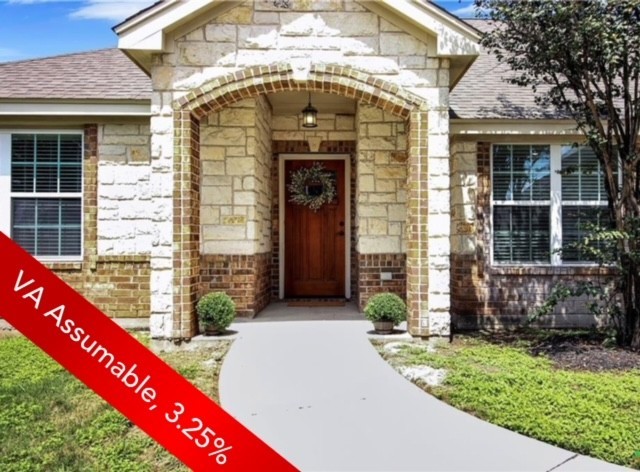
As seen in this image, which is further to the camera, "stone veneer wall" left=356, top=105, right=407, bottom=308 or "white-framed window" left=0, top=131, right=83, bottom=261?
"stone veneer wall" left=356, top=105, right=407, bottom=308

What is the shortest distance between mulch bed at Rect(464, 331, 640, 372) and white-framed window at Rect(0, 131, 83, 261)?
592 cm

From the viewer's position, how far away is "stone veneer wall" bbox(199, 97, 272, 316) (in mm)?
7219

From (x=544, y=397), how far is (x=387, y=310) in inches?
88.7

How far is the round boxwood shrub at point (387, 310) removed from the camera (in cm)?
604

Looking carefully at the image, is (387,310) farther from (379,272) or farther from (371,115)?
(371,115)

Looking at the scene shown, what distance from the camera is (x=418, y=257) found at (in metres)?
5.90

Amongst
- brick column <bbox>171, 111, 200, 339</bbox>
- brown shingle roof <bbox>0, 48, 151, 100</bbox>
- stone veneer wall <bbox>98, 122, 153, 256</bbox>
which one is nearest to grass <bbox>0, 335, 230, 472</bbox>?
brick column <bbox>171, 111, 200, 339</bbox>

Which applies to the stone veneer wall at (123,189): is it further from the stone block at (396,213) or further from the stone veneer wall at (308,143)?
the stone block at (396,213)

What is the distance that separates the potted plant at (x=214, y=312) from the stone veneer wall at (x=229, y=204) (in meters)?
1.16

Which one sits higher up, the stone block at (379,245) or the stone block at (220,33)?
the stone block at (220,33)

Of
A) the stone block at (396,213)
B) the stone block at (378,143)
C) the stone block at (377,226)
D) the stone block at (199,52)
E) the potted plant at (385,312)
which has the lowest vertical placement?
the potted plant at (385,312)

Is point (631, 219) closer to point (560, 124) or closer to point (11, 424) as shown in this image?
point (560, 124)

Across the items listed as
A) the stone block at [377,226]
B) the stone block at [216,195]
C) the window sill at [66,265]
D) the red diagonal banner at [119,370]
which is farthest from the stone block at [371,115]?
the red diagonal banner at [119,370]

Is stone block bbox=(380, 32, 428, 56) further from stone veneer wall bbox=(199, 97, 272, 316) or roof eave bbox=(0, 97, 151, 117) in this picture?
roof eave bbox=(0, 97, 151, 117)
